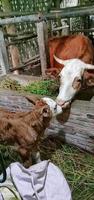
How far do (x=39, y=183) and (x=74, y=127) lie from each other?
126cm

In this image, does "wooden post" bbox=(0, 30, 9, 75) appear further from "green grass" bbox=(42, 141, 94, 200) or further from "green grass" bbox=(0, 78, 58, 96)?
"green grass" bbox=(42, 141, 94, 200)

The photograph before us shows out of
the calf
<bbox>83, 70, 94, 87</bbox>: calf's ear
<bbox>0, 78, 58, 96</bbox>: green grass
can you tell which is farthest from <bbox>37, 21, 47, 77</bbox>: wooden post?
the calf

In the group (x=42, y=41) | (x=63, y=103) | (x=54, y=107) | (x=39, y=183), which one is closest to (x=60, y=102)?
(x=63, y=103)

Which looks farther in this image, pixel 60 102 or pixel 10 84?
pixel 10 84

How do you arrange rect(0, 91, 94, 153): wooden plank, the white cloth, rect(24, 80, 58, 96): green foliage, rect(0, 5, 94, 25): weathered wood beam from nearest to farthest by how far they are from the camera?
the white cloth → rect(0, 91, 94, 153): wooden plank → rect(0, 5, 94, 25): weathered wood beam → rect(24, 80, 58, 96): green foliage

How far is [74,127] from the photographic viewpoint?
4.27 meters

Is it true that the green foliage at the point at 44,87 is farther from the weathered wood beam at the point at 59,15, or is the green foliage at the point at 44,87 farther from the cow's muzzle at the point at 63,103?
the weathered wood beam at the point at 59,15

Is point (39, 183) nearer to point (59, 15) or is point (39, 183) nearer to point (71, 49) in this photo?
point (59, 15)

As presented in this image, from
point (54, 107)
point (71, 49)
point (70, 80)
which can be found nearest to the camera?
point (54, 107)

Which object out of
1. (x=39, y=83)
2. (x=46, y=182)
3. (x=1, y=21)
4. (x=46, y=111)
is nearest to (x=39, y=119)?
(x=46, y=111)

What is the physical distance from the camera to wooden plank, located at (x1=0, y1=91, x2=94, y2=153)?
409cm

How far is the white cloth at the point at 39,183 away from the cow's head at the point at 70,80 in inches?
45.2

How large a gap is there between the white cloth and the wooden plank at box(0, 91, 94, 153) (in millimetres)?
933

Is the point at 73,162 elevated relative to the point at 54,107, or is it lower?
lower
